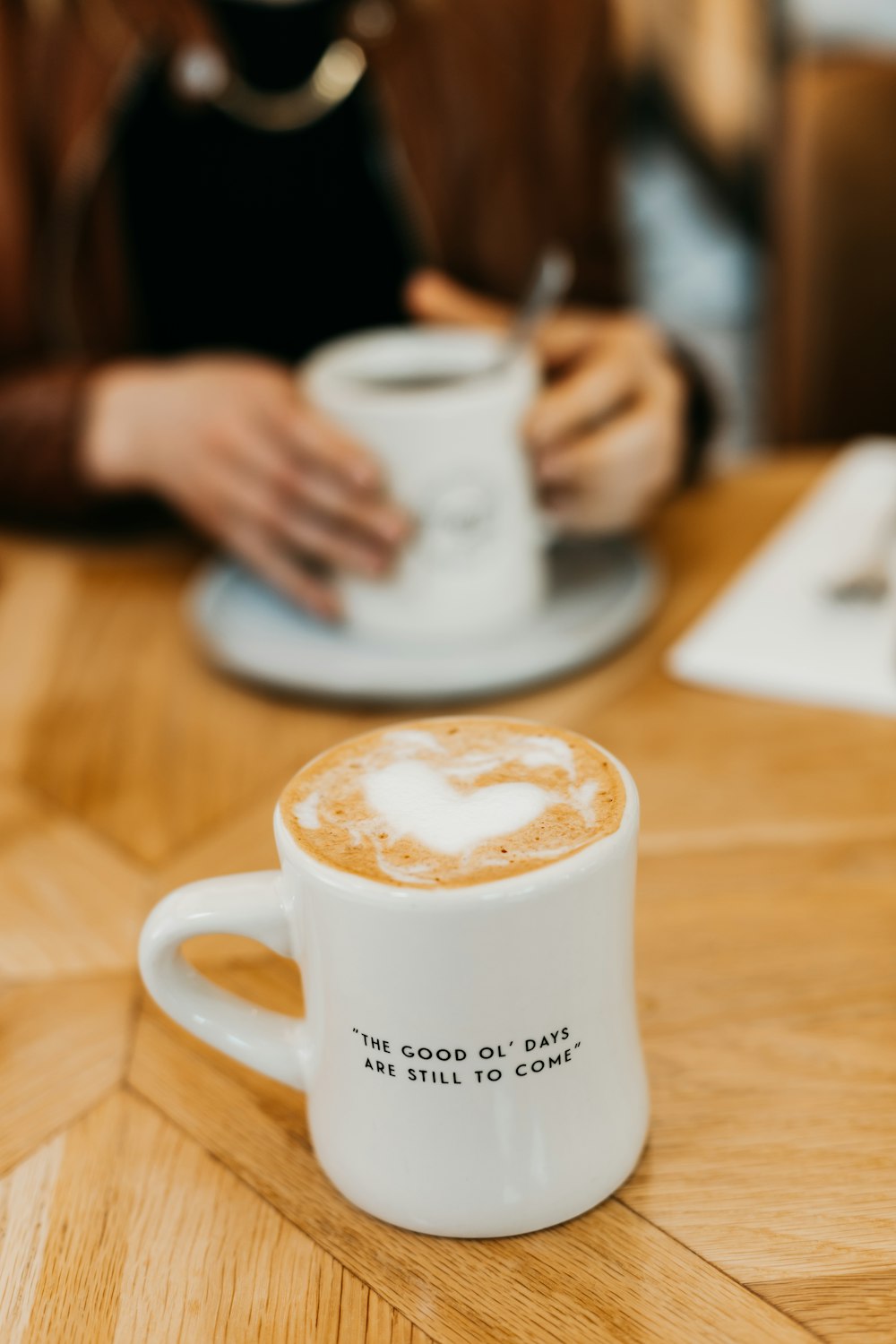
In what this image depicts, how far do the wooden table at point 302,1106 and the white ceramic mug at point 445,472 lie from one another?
0.19 ft

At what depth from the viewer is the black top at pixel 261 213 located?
40.5 inches

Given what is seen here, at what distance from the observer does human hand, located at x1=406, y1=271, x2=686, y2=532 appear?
0.63m

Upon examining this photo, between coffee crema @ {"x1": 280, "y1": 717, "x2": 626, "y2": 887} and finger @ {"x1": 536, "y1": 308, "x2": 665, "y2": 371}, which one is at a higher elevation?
coffee crema @ {"x1": 280, "y1": 717, "x2": 626, "y2": 887}

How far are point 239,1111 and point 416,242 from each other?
0.90 m

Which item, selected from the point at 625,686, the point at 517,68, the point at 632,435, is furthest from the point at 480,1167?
the point at 517,68

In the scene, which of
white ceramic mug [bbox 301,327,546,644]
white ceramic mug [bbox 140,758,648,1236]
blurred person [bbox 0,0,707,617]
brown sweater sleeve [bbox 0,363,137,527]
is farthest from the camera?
blurred person [bbox 0,0,707,617]

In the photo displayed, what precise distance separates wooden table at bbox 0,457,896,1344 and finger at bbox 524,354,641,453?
0.12m

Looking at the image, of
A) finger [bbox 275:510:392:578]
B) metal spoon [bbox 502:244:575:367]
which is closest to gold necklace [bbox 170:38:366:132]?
metal spoon [bbox 502:244:575:367]

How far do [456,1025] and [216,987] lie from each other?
8 cm

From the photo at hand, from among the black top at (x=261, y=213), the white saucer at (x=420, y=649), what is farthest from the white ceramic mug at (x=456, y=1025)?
the black top at (x=261, y=213)

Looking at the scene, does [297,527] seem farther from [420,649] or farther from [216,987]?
[216,987]

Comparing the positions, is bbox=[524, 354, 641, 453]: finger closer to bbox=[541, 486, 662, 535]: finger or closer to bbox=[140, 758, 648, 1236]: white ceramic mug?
bbox=[541, 486, 662, 535]: finger

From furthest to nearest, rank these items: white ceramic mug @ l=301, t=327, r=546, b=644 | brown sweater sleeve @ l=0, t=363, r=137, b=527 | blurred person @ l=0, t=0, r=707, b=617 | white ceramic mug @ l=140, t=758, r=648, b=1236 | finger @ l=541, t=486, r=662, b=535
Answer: blurred person @ l=0, t=0, r=707, b=617 → brown sweater sleeve @ l=0, t=363, r=137, b=527 → finger @ l=541, t=486, r=662, b=535 → white ceramic mug @ l=301, t=327, r=546, b=644 → white ceramic mug @ l=140, t=758, r=648, b=1236

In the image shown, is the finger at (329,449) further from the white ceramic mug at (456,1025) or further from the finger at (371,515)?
the white ceramic mug at (456,1025)
